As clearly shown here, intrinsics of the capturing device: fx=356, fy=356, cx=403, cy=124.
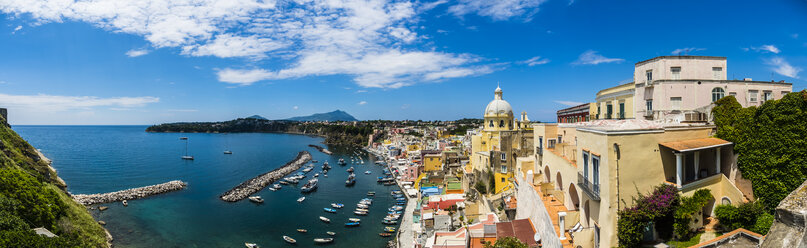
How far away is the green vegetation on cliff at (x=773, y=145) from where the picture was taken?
7.25 meters

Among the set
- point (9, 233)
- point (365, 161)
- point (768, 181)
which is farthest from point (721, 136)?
point (365, 161)

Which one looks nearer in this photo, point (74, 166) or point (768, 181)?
point (768, 181)

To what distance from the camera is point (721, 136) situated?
8.69 meters

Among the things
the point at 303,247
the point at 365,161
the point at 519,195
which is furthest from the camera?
the point at 365,161

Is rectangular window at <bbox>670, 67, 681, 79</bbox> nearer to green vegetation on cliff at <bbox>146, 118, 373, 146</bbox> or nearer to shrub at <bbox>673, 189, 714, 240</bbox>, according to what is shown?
shrub at <bbox>673, 189, 714, 240</bbox>

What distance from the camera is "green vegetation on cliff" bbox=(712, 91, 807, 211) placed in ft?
23.8

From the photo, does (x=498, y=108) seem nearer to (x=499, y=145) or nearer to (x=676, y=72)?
(x=499, y=145)

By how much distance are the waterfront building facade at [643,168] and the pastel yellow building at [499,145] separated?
11.2 meters

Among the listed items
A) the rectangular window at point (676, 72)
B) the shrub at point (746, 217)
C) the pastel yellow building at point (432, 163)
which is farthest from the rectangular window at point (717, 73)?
the pastel yellow building at point (432, 163)

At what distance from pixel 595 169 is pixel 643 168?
0.95 metres

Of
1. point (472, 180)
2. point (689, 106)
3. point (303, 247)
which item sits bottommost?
point (303, 247)

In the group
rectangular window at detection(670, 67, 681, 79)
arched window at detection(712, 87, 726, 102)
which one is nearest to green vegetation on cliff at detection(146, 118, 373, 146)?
rectangular window at detection(670, 67, 681, 79)

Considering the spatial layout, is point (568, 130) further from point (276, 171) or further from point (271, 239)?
point (276, 171)

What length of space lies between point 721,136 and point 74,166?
75320 mm
